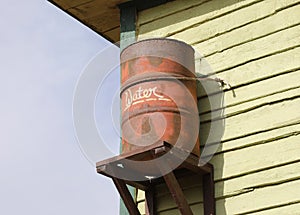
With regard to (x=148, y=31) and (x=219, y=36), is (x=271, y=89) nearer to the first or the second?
(x=219, y=36)

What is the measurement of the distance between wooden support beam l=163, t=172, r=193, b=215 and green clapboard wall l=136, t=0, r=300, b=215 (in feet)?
0.68

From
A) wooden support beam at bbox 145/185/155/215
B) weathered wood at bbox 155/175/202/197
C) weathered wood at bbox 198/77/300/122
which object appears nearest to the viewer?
weathered wood at bbox 198/77/300/122

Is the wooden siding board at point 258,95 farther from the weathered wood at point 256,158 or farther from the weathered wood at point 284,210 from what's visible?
the weathered wood at point 284,210

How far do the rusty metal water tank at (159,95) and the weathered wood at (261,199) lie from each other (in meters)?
0.36

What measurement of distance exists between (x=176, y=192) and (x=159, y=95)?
591 millimetres

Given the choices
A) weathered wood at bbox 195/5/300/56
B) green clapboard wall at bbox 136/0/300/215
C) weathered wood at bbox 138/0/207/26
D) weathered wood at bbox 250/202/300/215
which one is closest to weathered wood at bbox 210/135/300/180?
green clapboard wall at bbox 136/0/300/215

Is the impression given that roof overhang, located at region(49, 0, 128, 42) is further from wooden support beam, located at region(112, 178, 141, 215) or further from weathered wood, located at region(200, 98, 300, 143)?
wooden support beam, located at region(112, 178, 141, 215)

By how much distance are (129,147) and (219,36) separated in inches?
41.5

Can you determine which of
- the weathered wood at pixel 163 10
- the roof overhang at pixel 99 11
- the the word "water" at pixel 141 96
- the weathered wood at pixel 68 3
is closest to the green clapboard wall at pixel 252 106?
the weathered wood at pixel 163 10

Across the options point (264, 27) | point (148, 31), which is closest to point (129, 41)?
point (148, 31)

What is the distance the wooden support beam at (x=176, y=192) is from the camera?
443cm

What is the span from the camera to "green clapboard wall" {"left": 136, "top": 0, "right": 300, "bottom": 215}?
14.5ft

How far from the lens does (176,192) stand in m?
4.44

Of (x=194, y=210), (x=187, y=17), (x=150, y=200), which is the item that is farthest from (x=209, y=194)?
(x=187, y=17)
